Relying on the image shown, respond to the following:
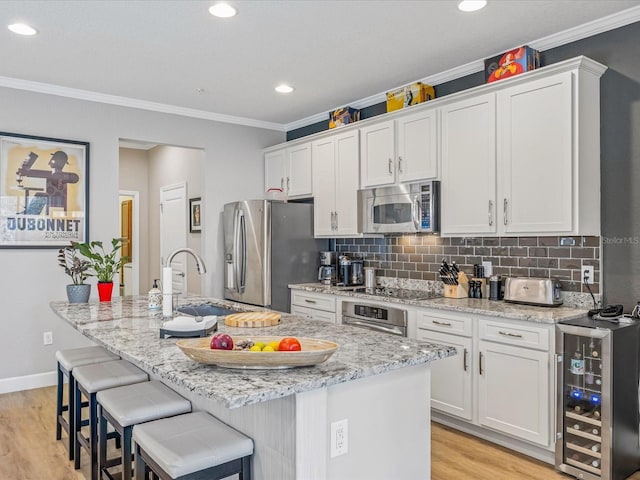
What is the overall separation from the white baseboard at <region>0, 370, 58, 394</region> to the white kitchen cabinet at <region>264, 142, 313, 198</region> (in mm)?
2768

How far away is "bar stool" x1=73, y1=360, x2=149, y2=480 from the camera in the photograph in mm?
2451

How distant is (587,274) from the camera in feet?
10.3

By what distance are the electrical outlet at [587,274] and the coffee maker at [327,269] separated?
225 centimetres

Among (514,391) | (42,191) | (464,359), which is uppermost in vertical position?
(42,191)

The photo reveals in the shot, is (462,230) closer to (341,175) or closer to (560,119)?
(560,119)

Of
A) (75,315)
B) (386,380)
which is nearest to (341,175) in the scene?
(75,315)

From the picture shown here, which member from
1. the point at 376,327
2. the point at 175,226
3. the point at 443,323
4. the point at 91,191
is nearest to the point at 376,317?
the point at 376,327

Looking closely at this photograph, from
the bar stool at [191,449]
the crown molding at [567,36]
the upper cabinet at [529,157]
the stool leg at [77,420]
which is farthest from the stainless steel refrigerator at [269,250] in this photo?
the bar stool at [191,449]

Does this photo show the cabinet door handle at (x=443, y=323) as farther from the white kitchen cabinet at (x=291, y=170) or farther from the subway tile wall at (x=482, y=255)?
the white kitchen cabinet at (x=291, y=170)

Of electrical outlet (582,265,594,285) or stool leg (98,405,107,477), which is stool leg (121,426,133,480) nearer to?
stool leg (98,405,107,477)

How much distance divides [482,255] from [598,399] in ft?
4.49

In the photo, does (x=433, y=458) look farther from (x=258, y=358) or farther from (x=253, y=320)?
(x=258, y=358)

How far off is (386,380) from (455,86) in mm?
2806

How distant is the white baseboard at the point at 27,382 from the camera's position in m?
4.19
